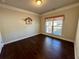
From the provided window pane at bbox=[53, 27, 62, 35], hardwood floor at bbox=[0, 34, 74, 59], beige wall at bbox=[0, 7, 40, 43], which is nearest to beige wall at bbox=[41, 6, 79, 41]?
window pane at bbox=[53, 27, 62, 35]

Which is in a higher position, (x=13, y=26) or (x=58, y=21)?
(x=58, y=21)

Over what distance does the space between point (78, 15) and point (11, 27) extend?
4.24 m

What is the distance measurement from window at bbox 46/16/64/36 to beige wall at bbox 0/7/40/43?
173 cm

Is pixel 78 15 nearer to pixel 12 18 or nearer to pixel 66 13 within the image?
pixel 66 13

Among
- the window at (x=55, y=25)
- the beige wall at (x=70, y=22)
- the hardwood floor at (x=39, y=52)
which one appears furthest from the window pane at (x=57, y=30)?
the hardwood floor at (x=39, y=52)

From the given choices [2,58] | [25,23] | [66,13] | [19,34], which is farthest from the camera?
[25,23]

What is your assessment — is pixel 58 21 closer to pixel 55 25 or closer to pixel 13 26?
pixel 55 25

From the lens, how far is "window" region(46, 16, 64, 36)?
3.92 m

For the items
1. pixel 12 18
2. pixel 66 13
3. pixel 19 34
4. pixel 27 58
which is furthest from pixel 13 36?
pixel 66 13

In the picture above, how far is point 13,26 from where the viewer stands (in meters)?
3.37

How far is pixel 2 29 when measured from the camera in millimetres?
2895

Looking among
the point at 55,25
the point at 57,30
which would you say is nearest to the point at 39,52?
the point at 57,30

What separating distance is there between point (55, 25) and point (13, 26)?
3.38 m

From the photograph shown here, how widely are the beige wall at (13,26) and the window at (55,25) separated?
1.73 m
